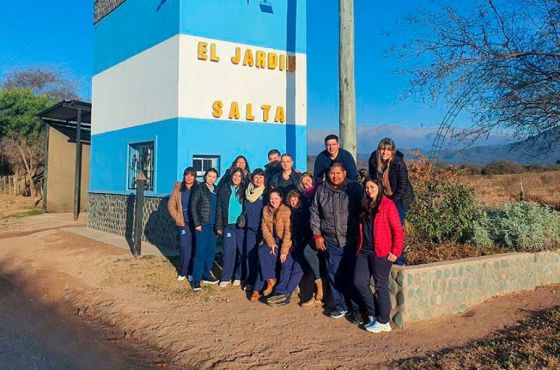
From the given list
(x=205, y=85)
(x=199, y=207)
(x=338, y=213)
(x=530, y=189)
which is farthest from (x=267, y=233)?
(x=530, y=189)

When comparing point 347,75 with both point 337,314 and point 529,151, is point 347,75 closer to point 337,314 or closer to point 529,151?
point 529,151

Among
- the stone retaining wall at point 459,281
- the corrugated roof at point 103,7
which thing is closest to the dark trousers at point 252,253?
the stone retaining wall at point 459,281

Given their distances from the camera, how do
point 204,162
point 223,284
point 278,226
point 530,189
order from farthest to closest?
1. point 530,189
2. point 204,162
3. point 223,284
4. point 278,226

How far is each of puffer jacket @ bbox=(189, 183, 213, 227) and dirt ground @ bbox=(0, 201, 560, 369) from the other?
1.01 meters

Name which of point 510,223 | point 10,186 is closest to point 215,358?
point 510,223

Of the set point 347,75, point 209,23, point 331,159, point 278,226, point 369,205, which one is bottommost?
point 278,226

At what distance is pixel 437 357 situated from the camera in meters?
4.40

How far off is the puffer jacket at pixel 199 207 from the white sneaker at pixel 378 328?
3.03 metres

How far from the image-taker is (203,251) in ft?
23.7

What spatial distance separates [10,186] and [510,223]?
2805 cm

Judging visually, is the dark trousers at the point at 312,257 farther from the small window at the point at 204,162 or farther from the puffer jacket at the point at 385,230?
the small window at the point at 204,162

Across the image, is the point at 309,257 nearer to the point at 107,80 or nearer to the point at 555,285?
the point at 555,285

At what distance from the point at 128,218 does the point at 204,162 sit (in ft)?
9.99

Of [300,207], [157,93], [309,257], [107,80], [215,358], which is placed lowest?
[215,358]
